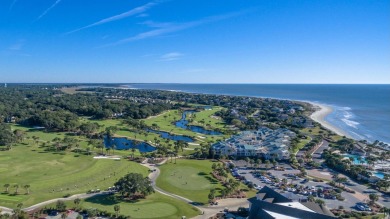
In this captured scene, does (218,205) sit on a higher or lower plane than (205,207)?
higher

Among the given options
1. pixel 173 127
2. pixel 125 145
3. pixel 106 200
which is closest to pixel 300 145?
pixel 173 127

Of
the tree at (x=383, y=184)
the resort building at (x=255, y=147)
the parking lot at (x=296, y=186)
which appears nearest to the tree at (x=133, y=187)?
the parking lot at (x=296, y=186)

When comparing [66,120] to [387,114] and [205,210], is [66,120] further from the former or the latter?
[387,114]

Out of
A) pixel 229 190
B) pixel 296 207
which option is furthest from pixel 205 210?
pixel 296 207

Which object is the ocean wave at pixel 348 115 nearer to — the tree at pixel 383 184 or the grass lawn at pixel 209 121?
the grass lawn at pixel 209 121

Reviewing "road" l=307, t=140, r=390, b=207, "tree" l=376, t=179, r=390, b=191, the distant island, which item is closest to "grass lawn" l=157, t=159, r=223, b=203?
the distant island

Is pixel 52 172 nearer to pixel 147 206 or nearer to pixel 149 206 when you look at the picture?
pixel 147 206
